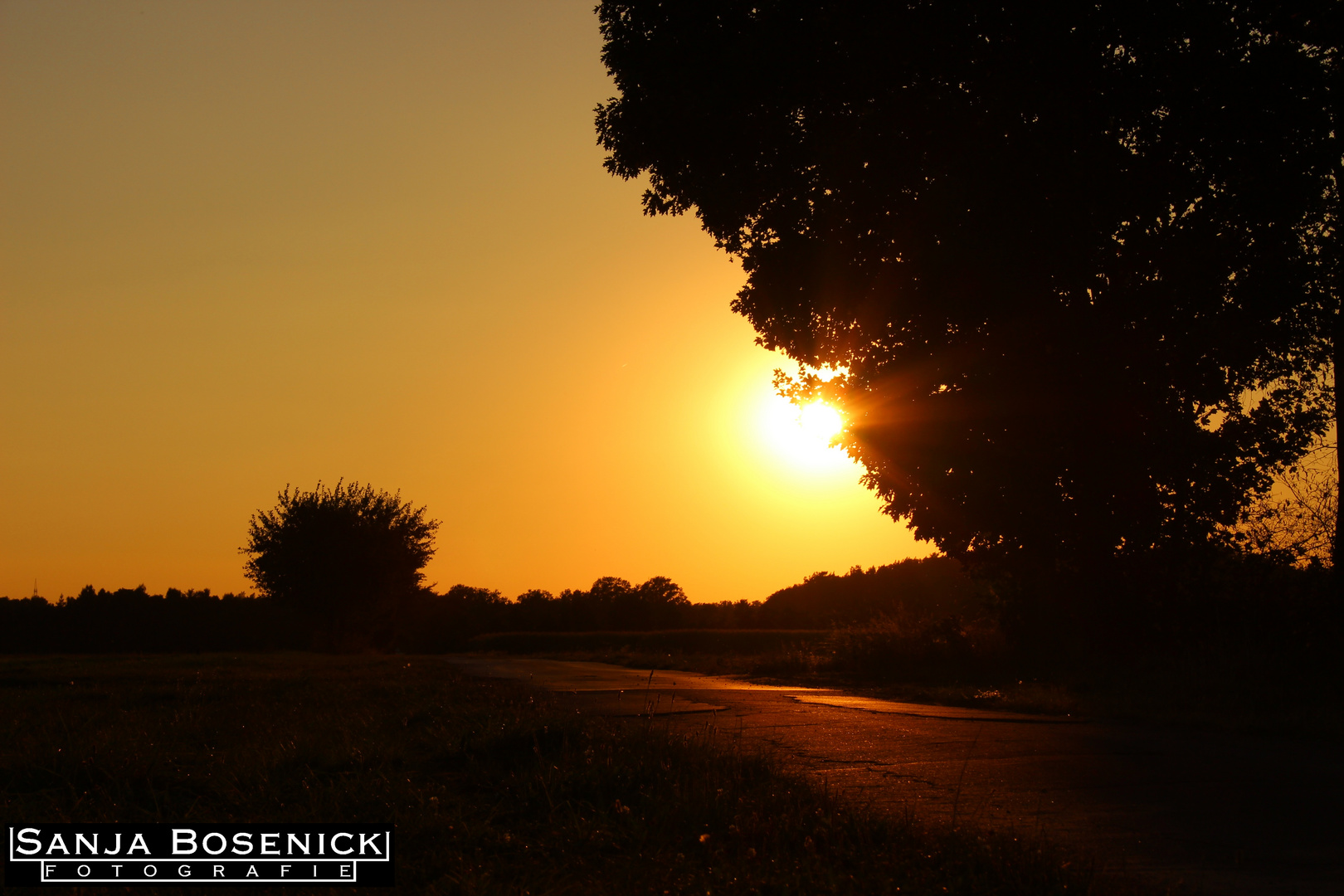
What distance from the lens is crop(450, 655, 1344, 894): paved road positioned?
3.79 m

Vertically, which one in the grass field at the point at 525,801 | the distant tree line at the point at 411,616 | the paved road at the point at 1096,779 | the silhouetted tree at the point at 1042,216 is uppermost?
the silhouetted tree at the point at 1042,216

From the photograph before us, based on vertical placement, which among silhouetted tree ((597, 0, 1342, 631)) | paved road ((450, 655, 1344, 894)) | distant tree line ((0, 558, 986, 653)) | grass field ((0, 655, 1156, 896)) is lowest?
distant tree line ((0, 558, 986, 653))

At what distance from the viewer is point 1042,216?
39.4 feet

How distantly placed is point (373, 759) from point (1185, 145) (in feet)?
42.9

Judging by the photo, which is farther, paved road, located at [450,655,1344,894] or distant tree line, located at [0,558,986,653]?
distant tree line, located at [0,558,986,653]

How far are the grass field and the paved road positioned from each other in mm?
522

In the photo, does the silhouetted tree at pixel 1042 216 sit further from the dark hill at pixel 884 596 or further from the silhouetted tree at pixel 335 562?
the silhouetted tree at pixel 335 562

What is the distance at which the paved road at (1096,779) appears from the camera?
12.4 ft

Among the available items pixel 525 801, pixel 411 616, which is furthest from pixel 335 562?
pixel 525 801

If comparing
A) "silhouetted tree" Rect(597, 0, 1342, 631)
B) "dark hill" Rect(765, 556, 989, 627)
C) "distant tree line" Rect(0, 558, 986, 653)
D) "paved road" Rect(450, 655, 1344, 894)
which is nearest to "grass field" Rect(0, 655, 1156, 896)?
"paved road" Rect(450, 655, 1344, 894)

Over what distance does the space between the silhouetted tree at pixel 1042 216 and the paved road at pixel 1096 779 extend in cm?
567

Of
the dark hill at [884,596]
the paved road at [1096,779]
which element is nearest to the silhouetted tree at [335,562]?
the dark hill at [884,596]

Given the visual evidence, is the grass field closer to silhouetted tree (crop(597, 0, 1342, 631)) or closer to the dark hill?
silhouetted tree (crop(597, 0, 1342, 631))

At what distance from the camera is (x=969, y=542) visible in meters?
14.8
